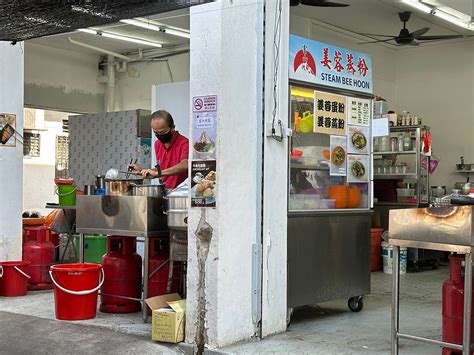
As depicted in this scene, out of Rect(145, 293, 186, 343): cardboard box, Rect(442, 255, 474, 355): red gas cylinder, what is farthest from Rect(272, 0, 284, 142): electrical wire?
Rect(442, 255, 474, 355): red gas cylinder

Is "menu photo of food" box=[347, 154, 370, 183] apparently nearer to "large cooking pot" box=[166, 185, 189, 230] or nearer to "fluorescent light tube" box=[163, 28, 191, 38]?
"large cooking pot" box=[166, 185, 189, 230]

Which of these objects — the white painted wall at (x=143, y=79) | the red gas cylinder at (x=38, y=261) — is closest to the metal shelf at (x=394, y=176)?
the white painted wall at (x=143, y=79)

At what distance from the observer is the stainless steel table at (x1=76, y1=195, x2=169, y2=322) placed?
17.1 feet

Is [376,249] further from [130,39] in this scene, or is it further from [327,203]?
[130,39]

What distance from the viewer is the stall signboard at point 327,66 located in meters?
5.07

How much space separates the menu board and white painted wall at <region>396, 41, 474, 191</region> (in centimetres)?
606

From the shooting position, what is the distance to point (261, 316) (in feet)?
15.3

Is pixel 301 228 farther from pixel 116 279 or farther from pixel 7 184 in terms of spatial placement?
pixel 7 184

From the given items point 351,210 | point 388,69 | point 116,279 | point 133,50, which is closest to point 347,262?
point 351,210

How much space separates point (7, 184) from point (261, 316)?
3.39 m

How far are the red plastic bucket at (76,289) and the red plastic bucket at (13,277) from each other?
1.19 meters

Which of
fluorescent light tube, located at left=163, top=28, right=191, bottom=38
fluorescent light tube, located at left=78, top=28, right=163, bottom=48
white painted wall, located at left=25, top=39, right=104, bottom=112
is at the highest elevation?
fluorescent light tube, located at left=163, top=28, right=191, bottom=38

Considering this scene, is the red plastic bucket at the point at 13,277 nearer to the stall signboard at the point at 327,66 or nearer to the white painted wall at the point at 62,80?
the stall signboard at the point at 327,66

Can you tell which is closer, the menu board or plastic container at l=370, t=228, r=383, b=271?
the menu board
